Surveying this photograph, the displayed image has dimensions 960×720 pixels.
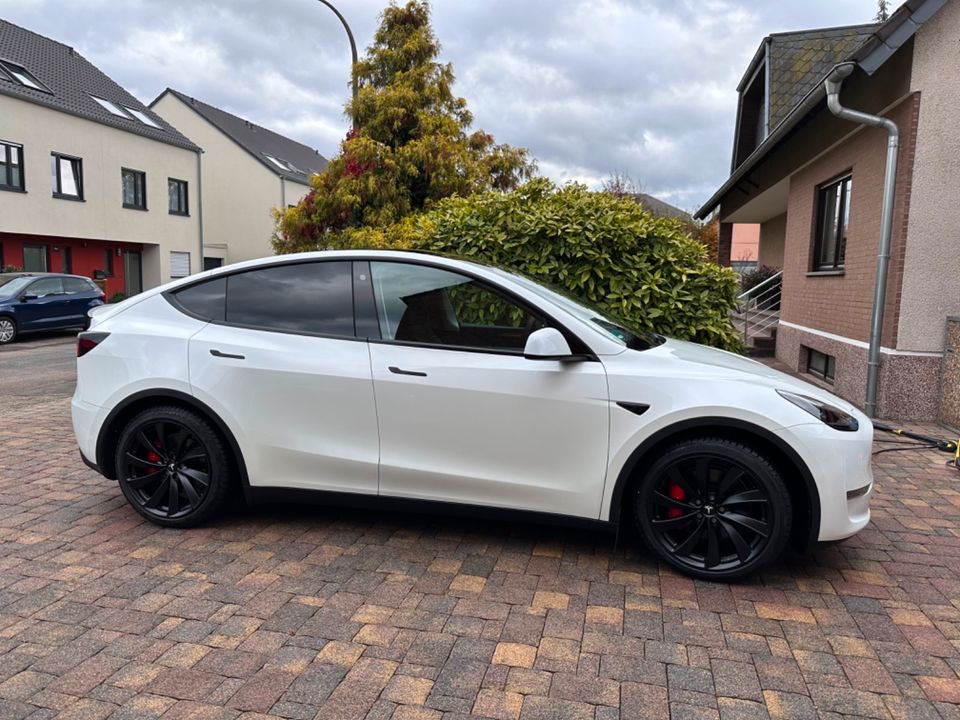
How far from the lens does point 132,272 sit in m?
28.0

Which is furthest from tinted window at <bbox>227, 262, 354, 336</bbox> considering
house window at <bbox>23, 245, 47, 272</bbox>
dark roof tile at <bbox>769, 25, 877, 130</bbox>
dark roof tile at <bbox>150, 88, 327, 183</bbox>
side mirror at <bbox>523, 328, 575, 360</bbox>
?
dark roof tile at <bbox>150, 88, 327, 183</bbox>

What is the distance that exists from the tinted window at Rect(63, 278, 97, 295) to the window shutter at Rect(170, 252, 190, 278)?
453 inches

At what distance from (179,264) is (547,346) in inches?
1150

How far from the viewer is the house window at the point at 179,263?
28.8 m

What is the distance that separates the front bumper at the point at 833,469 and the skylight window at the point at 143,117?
29428 mm

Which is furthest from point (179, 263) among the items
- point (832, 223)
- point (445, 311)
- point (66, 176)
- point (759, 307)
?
point (445, 311)

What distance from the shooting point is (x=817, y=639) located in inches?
115

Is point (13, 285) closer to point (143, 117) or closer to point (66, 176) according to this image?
point (66, 176)

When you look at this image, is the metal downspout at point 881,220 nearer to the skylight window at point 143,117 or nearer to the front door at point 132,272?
the front door at point 132,272

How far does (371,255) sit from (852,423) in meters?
2.55

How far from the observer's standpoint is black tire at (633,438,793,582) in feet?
10.8

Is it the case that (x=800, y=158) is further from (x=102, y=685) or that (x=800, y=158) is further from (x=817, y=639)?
(x=102, y=685)

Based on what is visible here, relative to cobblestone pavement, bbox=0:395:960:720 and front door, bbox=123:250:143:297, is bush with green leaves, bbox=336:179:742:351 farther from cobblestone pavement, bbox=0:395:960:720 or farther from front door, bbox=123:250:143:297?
front door, bbox=123:250:143:297

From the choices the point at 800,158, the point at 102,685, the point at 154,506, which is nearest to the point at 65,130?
the point at 800,158
